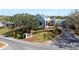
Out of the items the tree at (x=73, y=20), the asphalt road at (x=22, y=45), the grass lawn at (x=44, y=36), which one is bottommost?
the asphalt road at (x=22, y=45)

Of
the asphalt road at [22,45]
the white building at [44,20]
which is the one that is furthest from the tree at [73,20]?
the asphalt road at [22,45]

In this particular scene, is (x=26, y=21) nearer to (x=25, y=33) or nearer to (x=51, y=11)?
(x=25, y=33)

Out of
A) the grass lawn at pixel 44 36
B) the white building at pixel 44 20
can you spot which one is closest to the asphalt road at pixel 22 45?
the grass lawn at pixel 44 36

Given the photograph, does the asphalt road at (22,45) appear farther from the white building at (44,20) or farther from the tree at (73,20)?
the tree at (73,20)

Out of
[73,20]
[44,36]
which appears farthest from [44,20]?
[73,20]

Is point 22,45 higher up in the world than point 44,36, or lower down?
lower down

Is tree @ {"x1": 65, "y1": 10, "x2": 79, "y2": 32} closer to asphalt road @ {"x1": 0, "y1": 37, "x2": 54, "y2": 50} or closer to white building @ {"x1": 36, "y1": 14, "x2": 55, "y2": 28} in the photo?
white building @ {"x1": 36, "y1": 14, "x2": 55, "y2": 28}

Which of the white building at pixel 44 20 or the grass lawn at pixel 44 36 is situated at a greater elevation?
the white building at pixel 44 20

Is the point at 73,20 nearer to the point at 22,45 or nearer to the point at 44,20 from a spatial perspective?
the point at 44,20

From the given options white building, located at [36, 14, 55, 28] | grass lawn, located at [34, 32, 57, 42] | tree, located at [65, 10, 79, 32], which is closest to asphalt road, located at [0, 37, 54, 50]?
grass lawn, located at [34, 32, 57, 42]

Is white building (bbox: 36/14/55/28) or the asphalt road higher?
white building (bbox: 36/14/55/28)
